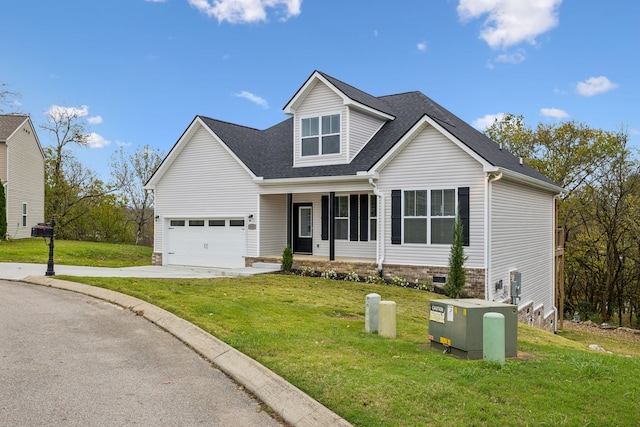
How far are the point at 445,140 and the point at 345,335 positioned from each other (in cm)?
964

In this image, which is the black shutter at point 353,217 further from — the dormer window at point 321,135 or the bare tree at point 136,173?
the bare tree at point 136,173

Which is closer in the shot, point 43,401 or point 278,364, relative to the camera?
point 43,401

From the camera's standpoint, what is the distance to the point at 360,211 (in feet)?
64.8

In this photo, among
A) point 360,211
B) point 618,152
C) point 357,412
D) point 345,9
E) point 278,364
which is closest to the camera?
point 357,412

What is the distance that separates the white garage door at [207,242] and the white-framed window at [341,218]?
12.5 ft

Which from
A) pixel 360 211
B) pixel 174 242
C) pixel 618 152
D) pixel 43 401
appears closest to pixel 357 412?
pixel 43 401

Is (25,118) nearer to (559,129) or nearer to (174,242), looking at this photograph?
(174,242)

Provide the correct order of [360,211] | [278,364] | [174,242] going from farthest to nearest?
1. [174,242]
2. [360,211]
3. [278,364]

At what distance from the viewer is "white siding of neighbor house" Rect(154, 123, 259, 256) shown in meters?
20.7

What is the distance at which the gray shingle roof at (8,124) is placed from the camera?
30.8 meters

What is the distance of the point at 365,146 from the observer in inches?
777

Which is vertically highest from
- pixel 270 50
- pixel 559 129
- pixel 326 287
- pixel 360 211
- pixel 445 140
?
pixel 270 50

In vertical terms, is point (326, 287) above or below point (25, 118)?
below

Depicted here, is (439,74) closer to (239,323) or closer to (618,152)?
(618,152)
